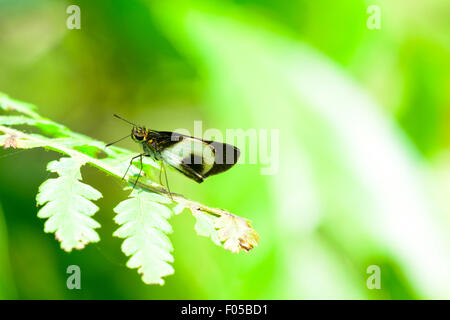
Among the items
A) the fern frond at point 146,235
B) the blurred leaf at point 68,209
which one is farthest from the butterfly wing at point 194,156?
the blurred leaf at point 68,209

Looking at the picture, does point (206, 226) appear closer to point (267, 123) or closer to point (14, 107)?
point (14, 107)

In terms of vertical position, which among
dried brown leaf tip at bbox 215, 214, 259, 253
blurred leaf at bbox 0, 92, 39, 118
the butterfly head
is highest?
blurred leaf at bbox 0, 92, 39, 118

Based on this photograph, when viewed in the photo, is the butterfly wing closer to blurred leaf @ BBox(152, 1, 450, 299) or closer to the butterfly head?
the butterfly head

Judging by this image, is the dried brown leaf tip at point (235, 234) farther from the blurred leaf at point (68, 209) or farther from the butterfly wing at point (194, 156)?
the butterfly wing at point (194, 156)

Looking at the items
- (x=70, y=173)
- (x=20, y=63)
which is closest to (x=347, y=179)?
(x=70, y=173)

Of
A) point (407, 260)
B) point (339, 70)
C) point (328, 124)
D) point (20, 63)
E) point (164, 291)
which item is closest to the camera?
point (407, 260)

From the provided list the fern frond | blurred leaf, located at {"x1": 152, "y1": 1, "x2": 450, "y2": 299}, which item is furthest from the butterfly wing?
blurred leaf, located at {"x1": 152, "y1": 1, "x2": 450, "y2": 299}
